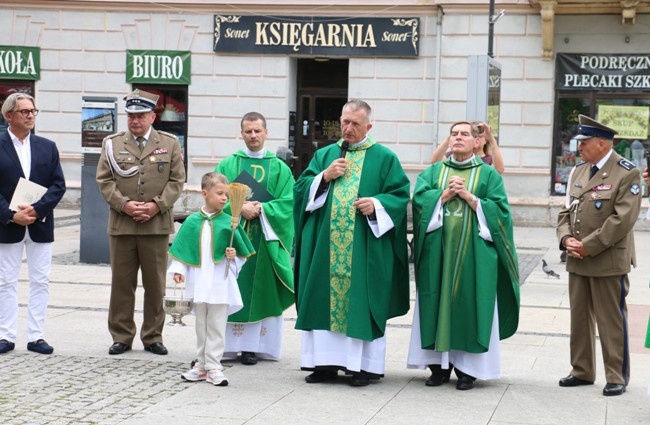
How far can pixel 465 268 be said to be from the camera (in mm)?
Result: 7660

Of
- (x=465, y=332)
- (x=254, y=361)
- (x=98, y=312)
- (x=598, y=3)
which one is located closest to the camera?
(x=465, y=332)

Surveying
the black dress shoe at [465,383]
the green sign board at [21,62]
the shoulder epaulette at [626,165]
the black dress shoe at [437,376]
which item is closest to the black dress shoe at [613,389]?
the black dress shoe at [465,383]

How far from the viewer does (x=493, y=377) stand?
Answer: 25.5 ft

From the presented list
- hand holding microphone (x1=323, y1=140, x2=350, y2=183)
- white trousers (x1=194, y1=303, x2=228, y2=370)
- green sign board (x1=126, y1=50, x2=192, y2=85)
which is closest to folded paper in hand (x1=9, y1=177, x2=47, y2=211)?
white trousers (x1=194, y1=303, x2=228, y2=370)

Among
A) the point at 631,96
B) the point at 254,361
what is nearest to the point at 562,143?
the point at 631,96

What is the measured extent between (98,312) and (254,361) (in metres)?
2.67

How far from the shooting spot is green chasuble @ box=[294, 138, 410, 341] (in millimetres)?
7770

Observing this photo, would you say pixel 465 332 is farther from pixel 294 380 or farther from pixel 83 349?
pixel 83 349

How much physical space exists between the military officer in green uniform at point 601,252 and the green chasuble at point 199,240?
2.19 metres

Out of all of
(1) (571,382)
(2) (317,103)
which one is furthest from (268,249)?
(2) (317,103)

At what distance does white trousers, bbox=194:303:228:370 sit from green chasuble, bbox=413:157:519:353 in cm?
133

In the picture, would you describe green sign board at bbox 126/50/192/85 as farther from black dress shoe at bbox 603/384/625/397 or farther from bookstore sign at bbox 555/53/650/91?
black dress shoe at bbox 603/384/625/397

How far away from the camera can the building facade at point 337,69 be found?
20.9 m

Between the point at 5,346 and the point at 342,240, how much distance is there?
2716 millimetres
